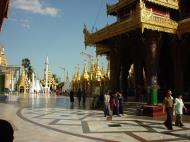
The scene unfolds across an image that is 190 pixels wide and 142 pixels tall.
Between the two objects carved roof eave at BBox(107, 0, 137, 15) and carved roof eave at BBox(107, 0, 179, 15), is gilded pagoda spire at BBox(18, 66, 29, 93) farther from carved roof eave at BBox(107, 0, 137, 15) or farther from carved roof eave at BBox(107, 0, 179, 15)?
carved roof eave at BBox(107, 0, 179, 15)

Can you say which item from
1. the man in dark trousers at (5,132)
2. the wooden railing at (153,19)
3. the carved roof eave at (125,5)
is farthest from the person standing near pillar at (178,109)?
the man in dark trousers at (5,132)

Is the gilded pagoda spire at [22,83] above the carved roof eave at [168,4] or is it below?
below

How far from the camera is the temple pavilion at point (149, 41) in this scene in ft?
63.6

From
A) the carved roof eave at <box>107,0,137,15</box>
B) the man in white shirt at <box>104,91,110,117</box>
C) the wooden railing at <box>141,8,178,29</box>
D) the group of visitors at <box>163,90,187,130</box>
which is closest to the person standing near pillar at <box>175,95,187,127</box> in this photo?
the group of visitors at <box>163,90,187,130</box>

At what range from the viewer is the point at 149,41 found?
65.5 feet

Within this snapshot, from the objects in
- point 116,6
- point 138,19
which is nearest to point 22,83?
point 116,6

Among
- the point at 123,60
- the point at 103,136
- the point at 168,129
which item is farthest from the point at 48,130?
the point at 123,60

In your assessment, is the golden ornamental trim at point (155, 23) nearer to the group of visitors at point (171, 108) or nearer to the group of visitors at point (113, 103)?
the group of visitors at point (113, 103)

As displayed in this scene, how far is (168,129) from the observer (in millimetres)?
12320

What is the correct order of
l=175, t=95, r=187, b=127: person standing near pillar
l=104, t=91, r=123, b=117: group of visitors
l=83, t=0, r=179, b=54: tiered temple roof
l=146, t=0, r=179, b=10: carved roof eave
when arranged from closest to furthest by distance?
l=175, t=95, r=187, b=127: person standing near pillar
l=104, t=91, r=123, b=117: group of visitors
l=83, t=0, r=179, b=54: tiered temple roof
l=146, t=0, r=179, b=10: carved roof eave

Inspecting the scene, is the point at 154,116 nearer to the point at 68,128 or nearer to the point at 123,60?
the point at 68,128

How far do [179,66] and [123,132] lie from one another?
449 inches

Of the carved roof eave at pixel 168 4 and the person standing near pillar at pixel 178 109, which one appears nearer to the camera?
the person standing near pillar at pixel 178 109

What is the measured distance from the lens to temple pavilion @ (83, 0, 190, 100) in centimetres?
1938
